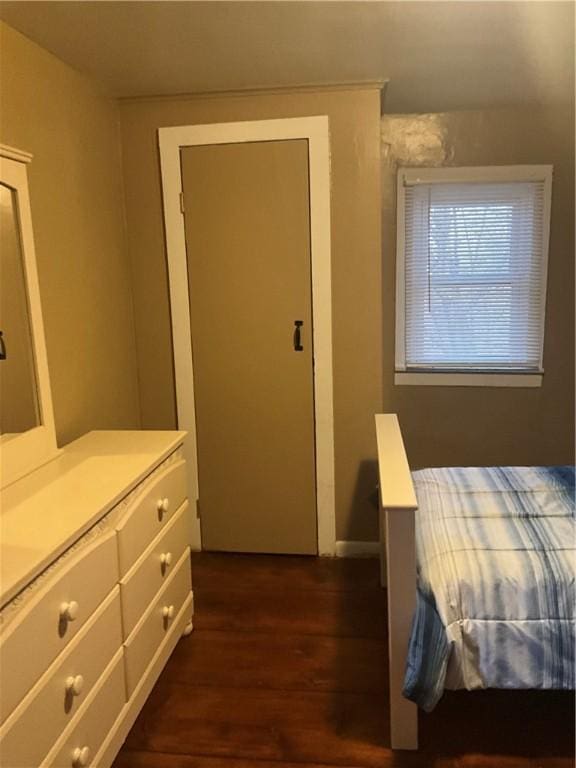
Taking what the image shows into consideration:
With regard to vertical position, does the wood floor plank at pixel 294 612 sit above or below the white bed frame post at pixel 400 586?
below

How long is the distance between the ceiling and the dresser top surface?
143 cm

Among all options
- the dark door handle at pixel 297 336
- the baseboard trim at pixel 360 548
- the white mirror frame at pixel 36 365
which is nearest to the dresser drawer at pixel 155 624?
the white mirror frame at pixel 36 365

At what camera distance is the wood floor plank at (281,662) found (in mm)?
2201

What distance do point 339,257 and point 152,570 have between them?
5.32 feet

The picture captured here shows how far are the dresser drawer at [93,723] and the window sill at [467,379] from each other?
82.9 inches

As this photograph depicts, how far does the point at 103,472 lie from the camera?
6.52ft

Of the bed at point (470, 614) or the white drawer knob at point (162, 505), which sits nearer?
the bed at point (470, 614)

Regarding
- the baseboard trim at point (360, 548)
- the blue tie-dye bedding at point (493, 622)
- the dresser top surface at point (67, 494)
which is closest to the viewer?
the dresser top surface at point (67, 494)

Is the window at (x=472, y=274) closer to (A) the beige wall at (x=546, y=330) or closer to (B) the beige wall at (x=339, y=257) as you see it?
(A) the beige wall at (x=546, y=330)

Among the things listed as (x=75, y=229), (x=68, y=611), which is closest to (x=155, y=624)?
(x=68, y=611)

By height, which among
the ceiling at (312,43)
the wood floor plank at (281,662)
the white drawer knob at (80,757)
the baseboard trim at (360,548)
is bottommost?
the wood floor plank at (281,662)

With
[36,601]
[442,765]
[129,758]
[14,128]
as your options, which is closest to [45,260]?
[14,128]

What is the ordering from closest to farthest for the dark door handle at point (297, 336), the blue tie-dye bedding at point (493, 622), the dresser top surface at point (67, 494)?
the dresser top surface at point (67, 494)
the blue tie-dye bedding at point (493, 622)
the dark door handle at point (297, 336)

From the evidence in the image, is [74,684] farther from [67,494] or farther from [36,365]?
[36,365]
